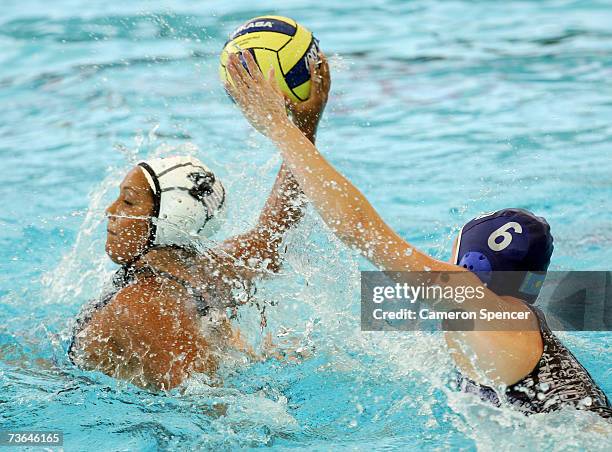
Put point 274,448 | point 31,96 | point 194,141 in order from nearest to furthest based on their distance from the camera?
point 274,448 → point 194,141 → point 31,96

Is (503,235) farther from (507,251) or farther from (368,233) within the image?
(368,233)

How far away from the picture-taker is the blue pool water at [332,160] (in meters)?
3.12

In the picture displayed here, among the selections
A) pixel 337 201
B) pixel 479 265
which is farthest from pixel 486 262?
pixel 337 201

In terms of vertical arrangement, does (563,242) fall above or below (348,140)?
below

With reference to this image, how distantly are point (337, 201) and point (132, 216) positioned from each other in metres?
0.96

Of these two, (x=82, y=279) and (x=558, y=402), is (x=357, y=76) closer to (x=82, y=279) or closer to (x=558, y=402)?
(x=82, y=279)

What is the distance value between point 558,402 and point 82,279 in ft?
8.94

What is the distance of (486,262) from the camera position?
2.55 m

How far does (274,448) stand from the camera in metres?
2.99

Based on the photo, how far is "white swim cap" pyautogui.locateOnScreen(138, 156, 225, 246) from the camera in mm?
3096

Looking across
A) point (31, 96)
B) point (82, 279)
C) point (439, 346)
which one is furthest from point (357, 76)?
point (439, 346)

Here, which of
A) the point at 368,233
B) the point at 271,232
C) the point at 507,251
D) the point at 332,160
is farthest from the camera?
the point at 332,160

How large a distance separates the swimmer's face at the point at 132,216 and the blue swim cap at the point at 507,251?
1.14 m

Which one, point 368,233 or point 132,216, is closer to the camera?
point 368,233
